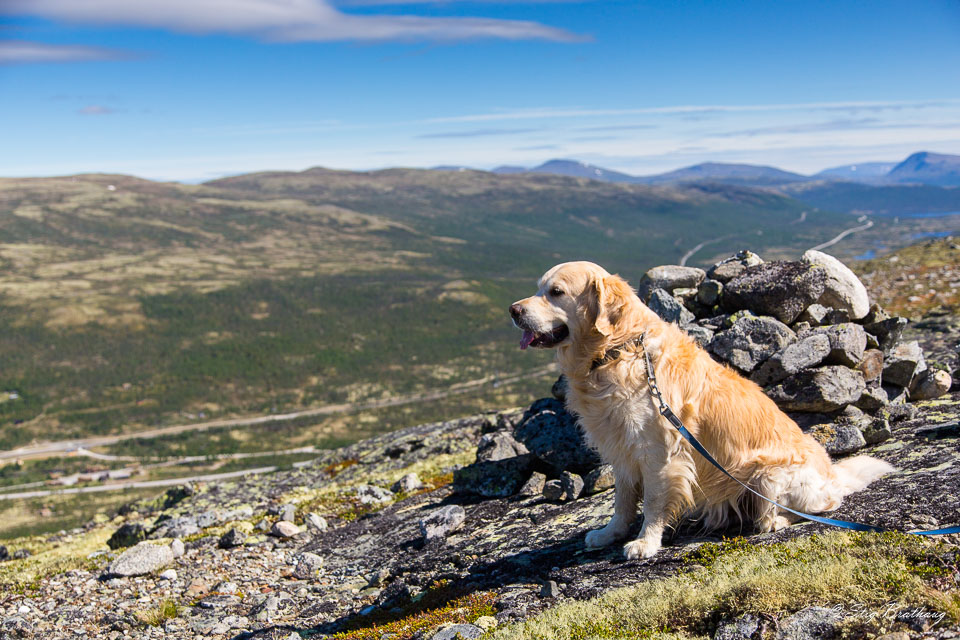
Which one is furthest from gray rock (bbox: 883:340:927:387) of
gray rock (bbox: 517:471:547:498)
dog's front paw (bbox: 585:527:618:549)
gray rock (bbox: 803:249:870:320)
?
dog's front paw (bbox: 585:527:618:549)

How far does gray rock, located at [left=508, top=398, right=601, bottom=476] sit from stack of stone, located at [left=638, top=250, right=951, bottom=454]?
9.34 ft

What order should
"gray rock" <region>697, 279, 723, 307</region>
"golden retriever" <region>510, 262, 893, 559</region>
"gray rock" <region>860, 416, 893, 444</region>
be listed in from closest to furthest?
1. "golden retriever" <region>510, 262, 893, 559</region>
2. "gray rock" <region>860, 416, 893, 444</region>
3. "gray rock" <region>697, 279, 723, 307</region>

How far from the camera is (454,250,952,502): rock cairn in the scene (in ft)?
31.9

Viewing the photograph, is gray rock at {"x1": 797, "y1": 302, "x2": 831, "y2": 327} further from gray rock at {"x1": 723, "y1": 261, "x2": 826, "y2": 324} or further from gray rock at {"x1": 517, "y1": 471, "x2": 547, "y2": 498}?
gray rock at {"x1": 517, "y1": 471, "x2": 547, "y2": 498}

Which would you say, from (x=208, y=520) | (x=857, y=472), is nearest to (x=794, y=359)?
(x=857, y=472)

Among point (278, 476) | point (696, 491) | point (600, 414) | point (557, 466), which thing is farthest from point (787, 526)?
point (278, 476)

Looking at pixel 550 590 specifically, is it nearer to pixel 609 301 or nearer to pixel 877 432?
pixel 609 301

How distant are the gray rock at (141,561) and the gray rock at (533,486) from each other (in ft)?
21.3

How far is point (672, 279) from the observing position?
13352mm

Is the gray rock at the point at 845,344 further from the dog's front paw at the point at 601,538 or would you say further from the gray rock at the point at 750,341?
the dog's front paw at the point at 601,538

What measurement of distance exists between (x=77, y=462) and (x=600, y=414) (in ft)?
423

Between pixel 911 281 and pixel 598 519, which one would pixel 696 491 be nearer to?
pixel 598 519

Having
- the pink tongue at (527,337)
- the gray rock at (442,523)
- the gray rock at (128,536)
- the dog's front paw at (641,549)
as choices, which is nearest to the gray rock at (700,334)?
the gray rock at (442,523)

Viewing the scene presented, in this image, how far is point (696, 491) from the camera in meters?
6.60
